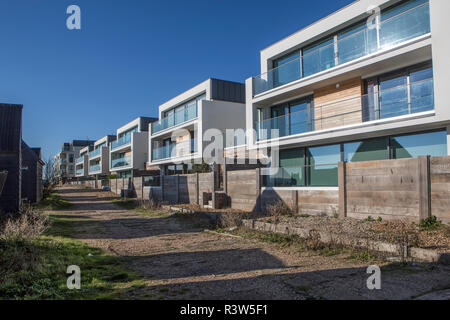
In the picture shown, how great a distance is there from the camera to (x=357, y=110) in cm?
1338

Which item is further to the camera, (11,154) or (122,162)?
(122,162)

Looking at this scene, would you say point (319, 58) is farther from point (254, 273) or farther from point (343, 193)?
point (254, 273)

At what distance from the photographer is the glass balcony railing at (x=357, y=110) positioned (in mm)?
11250

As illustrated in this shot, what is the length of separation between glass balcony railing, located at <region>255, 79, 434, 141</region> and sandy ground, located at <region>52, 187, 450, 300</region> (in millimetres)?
7837

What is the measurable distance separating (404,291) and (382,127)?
360 inches

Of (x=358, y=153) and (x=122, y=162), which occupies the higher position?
(x=122, y=162)

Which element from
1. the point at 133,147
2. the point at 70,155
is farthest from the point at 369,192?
the point at 70,155

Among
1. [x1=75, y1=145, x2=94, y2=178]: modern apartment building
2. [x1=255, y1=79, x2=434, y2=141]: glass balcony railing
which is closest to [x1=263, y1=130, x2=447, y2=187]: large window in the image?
[x1=255, y1=79, x2=434, y2=141]: glass balcony railing

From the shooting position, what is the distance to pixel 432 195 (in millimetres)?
7625

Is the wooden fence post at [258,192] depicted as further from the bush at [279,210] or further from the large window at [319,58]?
the large window at [319,58]

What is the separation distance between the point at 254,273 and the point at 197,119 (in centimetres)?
1833

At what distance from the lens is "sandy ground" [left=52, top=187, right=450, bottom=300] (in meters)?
4.34

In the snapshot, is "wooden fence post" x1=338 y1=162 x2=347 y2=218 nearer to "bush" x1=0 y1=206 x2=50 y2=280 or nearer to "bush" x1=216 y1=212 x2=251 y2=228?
"bush" x1=216 y1=212 x2=251 y2=228

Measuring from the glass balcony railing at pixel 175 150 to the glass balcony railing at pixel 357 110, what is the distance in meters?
7.29
